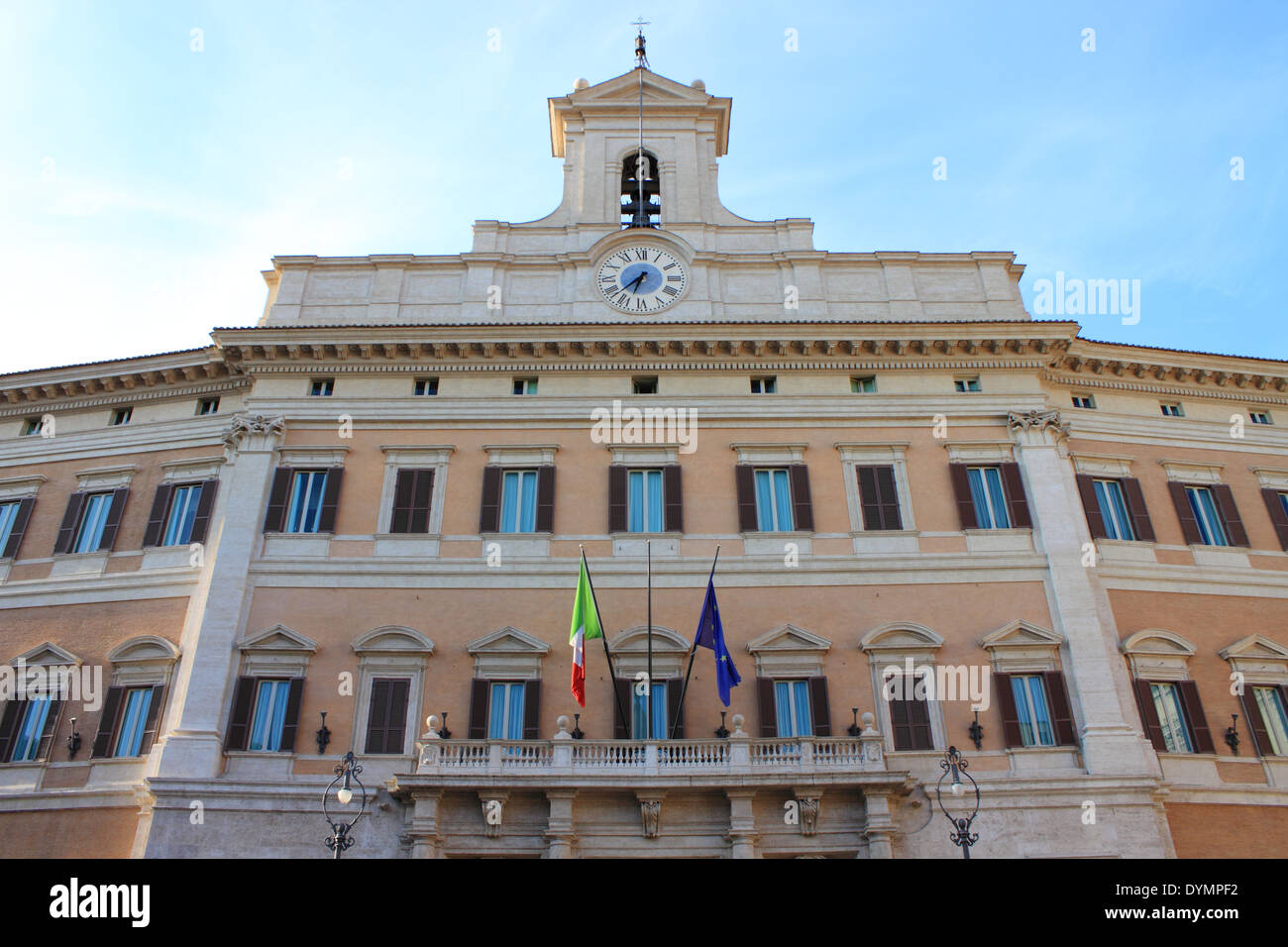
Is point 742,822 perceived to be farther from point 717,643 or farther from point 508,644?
point 508,644

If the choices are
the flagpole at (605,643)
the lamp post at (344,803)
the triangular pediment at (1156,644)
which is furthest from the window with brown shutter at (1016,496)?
the lamp post at (344,803)

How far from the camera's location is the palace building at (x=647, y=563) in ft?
58.0

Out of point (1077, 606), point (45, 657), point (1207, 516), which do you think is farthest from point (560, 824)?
point (1207, 516)

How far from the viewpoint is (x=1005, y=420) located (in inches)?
866

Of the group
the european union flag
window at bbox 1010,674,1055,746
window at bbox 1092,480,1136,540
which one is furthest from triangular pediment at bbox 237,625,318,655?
window at bbox 1092,480,1136,540

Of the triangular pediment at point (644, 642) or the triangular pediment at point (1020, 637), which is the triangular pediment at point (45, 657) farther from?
the triangular pediment at point (1020, 637)

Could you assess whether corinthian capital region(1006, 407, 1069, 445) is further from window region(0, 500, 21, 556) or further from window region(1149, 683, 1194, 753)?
window region(0, 500, 21, 556)

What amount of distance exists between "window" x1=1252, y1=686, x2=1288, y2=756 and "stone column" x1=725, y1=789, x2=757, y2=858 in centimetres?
1052

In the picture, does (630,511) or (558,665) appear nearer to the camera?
(558,665)

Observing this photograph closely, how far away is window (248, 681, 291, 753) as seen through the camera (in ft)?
61.4

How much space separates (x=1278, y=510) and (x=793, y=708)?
12672 millimetres

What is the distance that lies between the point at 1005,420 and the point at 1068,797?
27.1 feet
